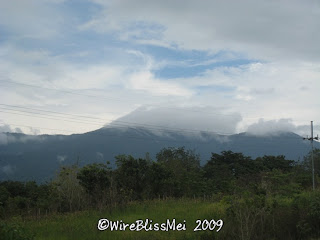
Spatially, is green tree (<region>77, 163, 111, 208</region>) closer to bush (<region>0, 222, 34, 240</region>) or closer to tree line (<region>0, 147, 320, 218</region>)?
tree line (<region>0, 147, 320, 218</region>)

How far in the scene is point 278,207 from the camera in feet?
38.4

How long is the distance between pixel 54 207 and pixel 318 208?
36.1 feet

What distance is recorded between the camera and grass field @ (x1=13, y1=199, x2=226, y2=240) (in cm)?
1019

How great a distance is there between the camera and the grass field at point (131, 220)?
1019cm

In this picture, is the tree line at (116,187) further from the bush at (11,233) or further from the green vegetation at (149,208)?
the bush at (11,233)

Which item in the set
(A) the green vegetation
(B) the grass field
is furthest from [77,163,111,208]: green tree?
(B) the grass field

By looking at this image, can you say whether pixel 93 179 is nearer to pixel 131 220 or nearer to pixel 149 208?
pixel 149 208

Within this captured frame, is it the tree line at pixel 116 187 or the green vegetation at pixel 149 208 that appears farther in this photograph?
the tree line at pixel 116 187

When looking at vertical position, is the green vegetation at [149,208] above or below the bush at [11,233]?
below

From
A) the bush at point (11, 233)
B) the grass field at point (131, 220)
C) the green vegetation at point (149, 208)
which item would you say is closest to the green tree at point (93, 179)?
the green vegetation at point (149, 208)

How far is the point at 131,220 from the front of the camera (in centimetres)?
1211

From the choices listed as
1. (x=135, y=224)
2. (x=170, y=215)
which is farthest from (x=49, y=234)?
(x=170, y=215)

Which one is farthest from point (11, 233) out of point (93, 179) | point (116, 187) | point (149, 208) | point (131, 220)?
point (116, 187)

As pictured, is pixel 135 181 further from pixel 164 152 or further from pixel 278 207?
pixel 164 152
